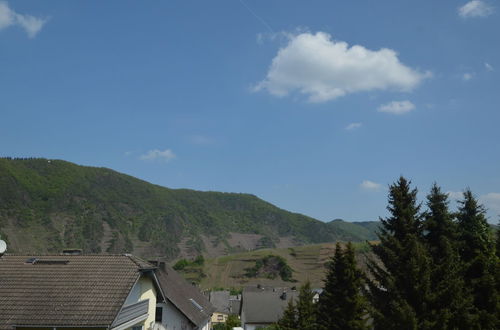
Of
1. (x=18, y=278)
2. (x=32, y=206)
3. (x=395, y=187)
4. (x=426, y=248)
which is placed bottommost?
(x=18, y=278)

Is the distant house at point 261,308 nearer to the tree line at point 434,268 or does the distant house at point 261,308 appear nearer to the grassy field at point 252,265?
the tree line at point 434,268

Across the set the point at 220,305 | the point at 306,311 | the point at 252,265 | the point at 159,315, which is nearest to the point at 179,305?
the point at 159,315

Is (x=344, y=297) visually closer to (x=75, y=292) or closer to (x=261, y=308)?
(x=75, y=292)

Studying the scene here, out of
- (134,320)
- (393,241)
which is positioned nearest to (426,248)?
(393,241)

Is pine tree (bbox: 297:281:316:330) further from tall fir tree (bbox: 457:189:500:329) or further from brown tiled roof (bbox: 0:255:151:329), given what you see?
brown tiled roof (bbox: 0:255:151:329)

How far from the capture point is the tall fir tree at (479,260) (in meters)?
18.7

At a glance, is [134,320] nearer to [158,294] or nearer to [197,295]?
[158,294]

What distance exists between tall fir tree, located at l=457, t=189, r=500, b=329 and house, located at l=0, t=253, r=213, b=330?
49.3 ft

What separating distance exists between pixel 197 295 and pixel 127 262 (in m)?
23.6

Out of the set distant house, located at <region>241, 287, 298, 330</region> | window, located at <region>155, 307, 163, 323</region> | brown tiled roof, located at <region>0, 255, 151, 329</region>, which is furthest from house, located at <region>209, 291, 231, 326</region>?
brown tiled roof, located at <region>0, 255, 151, 329</region>

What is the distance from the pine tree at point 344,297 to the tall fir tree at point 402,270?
4370 millimetres

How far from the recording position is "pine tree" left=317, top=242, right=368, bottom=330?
25156 mm

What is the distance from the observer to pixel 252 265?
171625 mm

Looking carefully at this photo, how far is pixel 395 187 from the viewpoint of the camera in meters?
20.0
